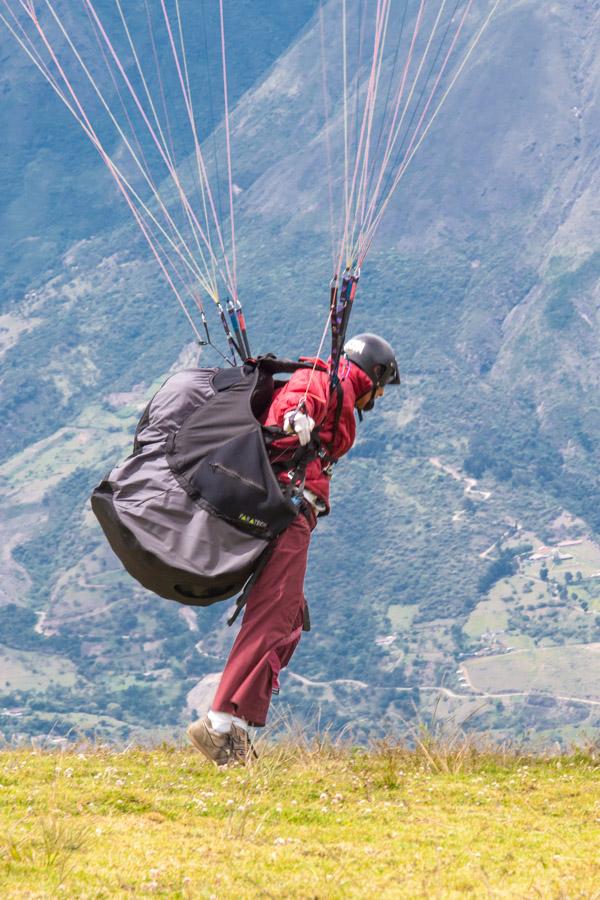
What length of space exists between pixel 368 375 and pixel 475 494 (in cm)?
18628

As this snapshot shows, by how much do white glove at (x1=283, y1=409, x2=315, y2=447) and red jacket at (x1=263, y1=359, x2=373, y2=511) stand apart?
15 centimetres

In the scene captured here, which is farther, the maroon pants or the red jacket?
the red jacket

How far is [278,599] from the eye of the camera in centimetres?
659

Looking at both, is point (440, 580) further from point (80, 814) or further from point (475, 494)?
point (80, 814)

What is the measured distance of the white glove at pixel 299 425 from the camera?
6.38m

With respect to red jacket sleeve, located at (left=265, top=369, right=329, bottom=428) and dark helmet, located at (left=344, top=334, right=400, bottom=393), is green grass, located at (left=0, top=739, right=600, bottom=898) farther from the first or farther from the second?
dark helmet, located at (left=344, top=334, right=400, bottom=393)

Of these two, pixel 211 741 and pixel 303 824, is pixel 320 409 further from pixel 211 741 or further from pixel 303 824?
pixel 303 824

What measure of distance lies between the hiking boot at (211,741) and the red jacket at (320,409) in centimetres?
134

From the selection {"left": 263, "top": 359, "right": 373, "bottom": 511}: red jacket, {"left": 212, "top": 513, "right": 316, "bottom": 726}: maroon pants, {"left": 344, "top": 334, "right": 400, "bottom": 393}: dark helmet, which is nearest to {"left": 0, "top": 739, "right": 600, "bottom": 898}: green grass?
{"left": 212, "top": 513, "right": 316, "bottom": 726}: maroon pants

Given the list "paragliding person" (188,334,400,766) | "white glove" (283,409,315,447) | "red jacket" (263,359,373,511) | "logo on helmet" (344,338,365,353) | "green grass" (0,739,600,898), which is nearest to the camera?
"green grass" (0,739,600,898)

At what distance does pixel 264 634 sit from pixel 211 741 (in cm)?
61

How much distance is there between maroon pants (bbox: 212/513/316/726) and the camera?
6555 millimetres

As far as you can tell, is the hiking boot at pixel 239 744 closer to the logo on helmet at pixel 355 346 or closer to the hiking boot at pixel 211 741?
the hiking boot at pixel 211 741

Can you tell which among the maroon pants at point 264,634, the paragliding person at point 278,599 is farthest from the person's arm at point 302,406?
the maroon pants at point 264,634
